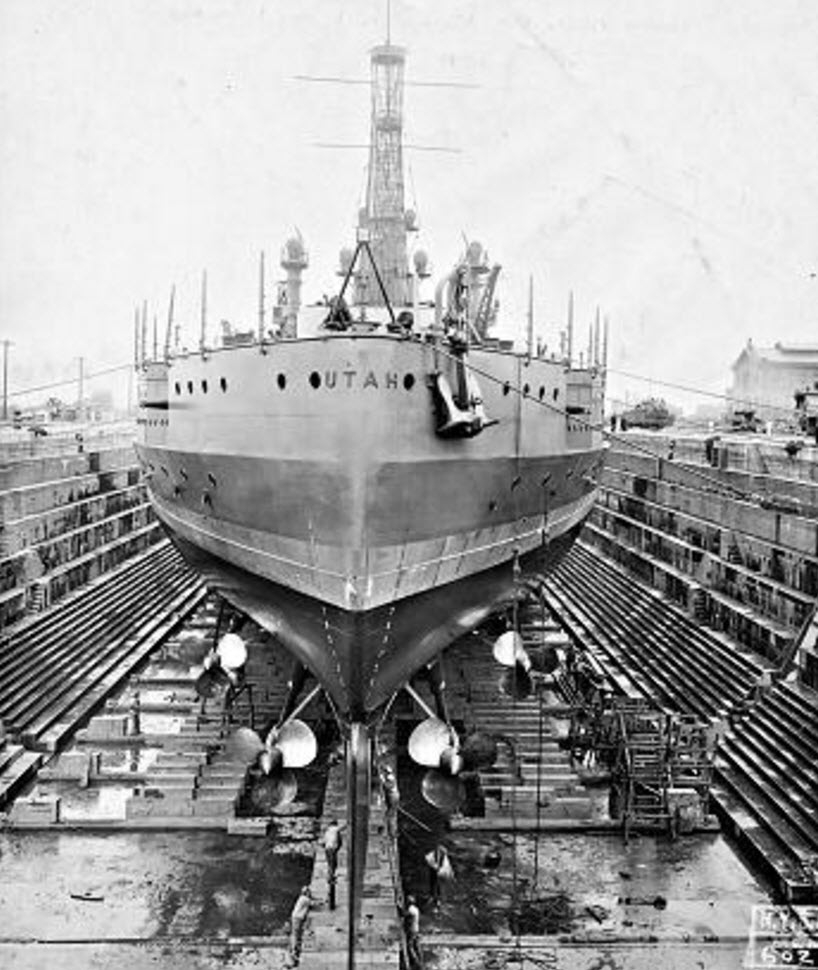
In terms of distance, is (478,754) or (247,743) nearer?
(247,743)

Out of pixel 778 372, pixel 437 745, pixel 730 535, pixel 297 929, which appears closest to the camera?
pixel 297 929

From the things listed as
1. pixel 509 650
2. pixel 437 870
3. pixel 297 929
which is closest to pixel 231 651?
pixel 509 650

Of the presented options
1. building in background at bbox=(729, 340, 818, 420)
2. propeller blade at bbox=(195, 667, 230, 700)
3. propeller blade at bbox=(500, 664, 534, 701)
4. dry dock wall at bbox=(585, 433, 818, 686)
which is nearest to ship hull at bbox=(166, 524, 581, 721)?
propeller blade at bbox=(500, 664, 534, 701)

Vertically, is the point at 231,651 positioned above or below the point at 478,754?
above

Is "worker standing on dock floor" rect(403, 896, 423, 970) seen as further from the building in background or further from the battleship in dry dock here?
the building in background

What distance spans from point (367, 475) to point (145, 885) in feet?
12.9

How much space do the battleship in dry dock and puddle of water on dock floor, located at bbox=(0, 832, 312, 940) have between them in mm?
1700

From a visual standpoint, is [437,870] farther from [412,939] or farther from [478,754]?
[478,754]

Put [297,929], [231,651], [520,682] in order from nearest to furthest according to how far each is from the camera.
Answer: [297,929], [520,682], [231,651]

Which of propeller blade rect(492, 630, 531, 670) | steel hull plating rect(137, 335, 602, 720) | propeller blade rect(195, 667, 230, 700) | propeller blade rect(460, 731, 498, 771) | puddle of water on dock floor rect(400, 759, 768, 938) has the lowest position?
puddle of water on dock floor rect(400, 759, 768, 938)

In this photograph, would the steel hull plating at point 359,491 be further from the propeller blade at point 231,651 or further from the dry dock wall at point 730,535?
the dry dock wall at point 730,535

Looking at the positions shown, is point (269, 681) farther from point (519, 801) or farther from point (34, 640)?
point (519, 801)

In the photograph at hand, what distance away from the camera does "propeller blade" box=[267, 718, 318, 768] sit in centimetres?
867

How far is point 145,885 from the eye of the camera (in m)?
8.78
